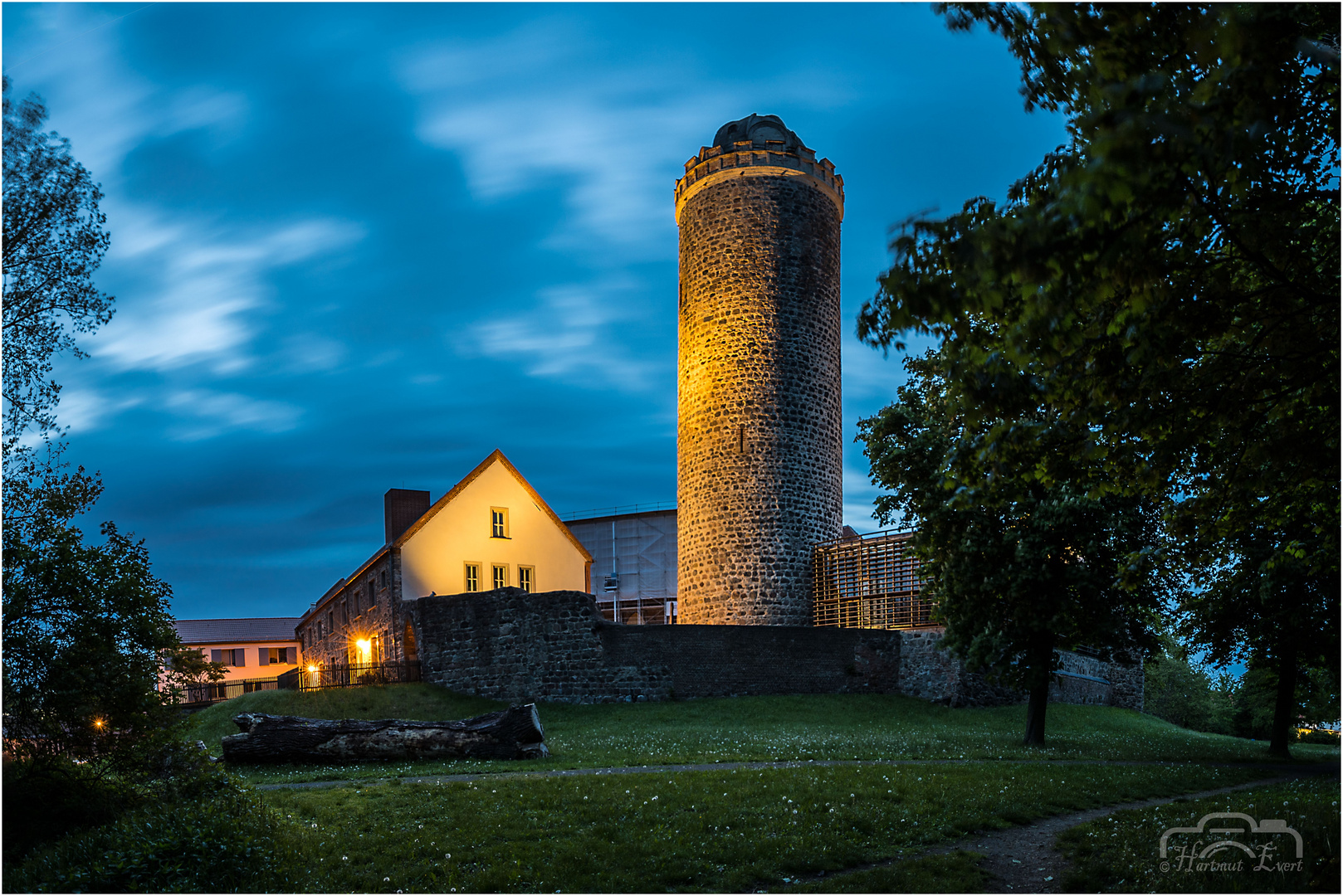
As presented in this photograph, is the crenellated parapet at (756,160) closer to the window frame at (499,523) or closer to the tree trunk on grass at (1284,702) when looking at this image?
the window frame at (499,523)

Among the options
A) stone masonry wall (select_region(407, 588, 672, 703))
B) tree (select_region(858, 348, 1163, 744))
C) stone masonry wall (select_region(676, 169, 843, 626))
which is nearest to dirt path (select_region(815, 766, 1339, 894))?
tree (select_region(858, 348, 1163, 744))

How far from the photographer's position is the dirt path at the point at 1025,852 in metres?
8.20

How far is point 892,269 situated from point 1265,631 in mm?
16747

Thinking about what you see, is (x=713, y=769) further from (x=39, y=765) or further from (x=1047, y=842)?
(x=39, y=765)

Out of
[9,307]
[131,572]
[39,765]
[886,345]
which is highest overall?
[9,307]

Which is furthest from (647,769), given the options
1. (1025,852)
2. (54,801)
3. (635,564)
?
(635,564)

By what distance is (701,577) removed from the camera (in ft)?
114

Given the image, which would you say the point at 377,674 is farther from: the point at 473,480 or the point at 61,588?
the point at 61,588

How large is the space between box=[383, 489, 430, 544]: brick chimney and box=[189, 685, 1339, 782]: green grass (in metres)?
9.02

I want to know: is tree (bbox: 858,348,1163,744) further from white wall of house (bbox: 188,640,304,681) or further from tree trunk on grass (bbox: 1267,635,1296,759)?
white wall of house (bbox: 188,640,304,681)

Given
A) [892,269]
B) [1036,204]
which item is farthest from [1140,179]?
[892,269]

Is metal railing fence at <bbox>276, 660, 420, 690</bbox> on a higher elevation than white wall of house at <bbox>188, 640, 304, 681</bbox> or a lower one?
higher

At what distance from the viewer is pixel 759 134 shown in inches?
1399

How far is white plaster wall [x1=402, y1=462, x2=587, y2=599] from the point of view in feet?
111
